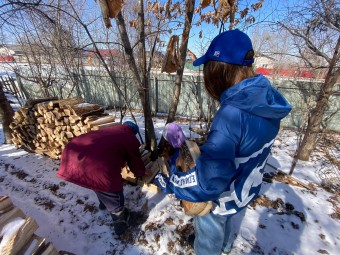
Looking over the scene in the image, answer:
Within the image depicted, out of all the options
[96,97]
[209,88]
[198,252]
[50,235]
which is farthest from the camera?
[96,97]

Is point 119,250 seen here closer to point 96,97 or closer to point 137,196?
point 137,196

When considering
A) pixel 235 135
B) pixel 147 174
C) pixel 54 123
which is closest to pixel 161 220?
pixel 147 174

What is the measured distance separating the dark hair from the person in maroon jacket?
137 cm

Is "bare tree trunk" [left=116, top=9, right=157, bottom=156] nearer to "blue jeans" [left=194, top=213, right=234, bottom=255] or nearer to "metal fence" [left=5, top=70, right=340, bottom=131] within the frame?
"metal fence" [left=5, top=70, right=340, bottom=131]

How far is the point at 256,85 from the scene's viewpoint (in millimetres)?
945

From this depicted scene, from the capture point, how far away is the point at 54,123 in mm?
3559

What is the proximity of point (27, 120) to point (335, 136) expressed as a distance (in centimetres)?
842

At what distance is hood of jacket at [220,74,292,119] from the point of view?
0.93 metres

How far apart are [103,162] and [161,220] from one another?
3.82 ft

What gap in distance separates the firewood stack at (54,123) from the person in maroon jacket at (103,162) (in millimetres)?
1159

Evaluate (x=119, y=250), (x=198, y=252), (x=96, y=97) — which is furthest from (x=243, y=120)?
(x=96, y=97)

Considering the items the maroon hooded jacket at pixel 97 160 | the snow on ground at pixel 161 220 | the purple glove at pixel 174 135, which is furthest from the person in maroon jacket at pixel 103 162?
the purple glove at pixel 174 135

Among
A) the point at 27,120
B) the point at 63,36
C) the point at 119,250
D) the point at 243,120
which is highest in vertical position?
the point at 63,36

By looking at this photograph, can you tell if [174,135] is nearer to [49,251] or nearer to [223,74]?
[223,74]
